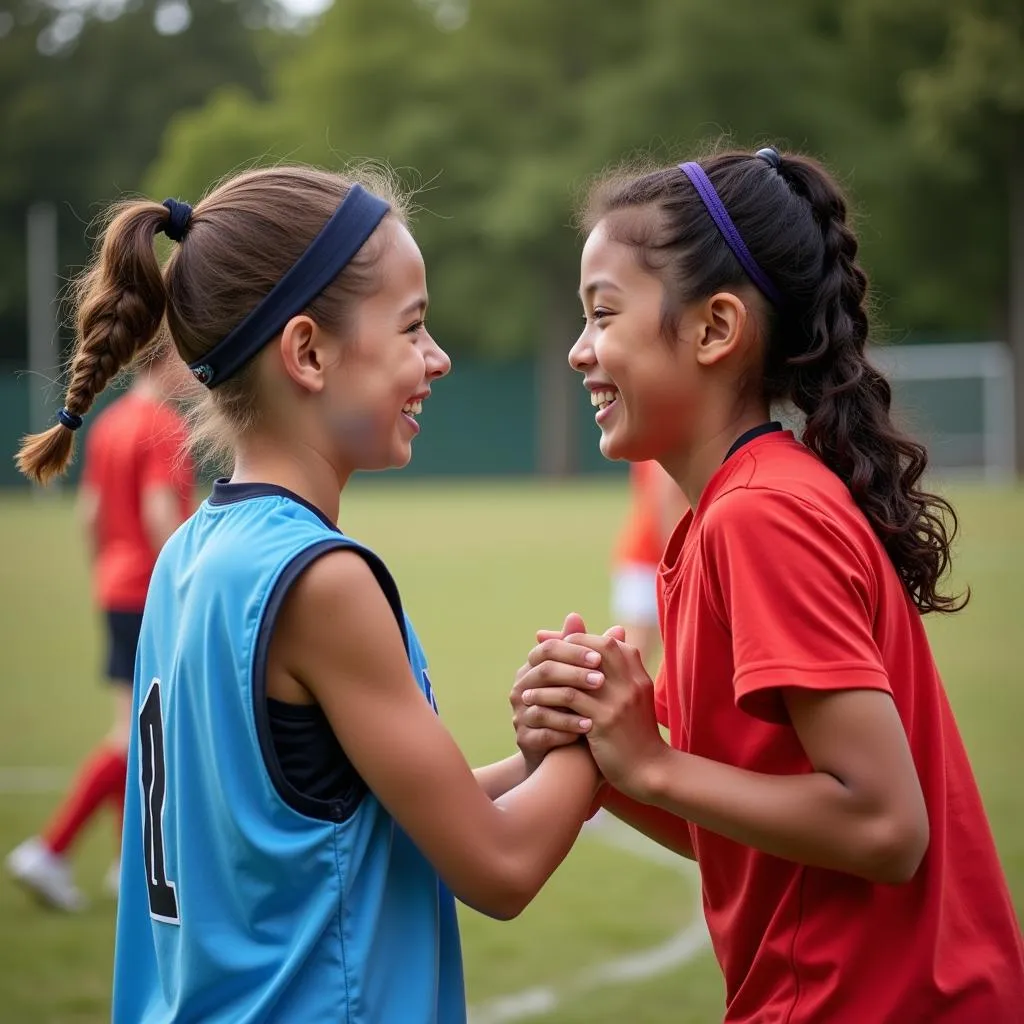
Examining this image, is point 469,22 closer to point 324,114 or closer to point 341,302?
point 324,114

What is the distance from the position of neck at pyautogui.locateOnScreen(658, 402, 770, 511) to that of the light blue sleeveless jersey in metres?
0.54

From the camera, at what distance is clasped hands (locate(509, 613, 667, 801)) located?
2.19 metres

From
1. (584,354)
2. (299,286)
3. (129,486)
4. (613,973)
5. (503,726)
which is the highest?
(299,286)

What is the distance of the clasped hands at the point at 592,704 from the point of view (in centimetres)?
219

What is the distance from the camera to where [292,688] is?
197 cm

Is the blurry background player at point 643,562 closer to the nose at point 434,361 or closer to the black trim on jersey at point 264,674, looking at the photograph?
the nose at point 434,361

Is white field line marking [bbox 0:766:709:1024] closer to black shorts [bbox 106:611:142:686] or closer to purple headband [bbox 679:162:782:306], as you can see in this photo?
black shorts [bbox 106:611:142:686]

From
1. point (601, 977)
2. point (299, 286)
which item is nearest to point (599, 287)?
point (299, 286)

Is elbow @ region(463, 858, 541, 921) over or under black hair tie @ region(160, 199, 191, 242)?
under

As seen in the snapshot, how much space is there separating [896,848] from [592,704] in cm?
50

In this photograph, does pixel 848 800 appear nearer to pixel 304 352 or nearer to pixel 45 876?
pixel 304 352

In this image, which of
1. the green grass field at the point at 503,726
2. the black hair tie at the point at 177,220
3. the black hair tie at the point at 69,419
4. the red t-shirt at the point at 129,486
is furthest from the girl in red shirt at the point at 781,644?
the red t-shirt at the point at 129,486

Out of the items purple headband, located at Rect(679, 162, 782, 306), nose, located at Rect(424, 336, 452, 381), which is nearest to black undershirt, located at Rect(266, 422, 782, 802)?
nose, located at Rect(424, 336, 452, 381)

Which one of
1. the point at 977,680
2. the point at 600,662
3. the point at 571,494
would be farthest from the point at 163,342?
the point at 571,494
